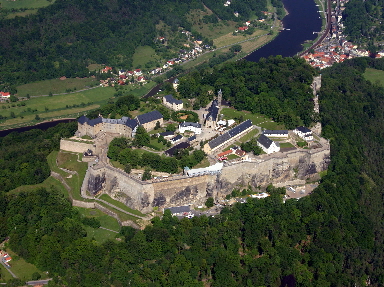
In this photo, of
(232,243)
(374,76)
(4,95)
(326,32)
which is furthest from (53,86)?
(326,32)

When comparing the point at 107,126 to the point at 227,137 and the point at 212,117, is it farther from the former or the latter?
the point at 227,137

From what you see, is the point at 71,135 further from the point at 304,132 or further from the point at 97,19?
the point at 97,19

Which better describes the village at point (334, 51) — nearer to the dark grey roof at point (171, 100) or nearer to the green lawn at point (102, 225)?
the dark grey roof at point (171, 100)

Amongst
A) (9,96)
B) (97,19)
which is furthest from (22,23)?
(9,96)

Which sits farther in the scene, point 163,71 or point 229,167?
point 163,71

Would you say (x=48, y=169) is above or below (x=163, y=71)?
above

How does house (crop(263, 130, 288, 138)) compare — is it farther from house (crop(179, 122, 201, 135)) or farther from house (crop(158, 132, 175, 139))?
house (crop(158, 132, 175, 139))

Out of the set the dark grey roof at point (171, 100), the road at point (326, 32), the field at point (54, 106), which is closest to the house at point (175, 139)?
the dark grey roof at point (171, 100)
